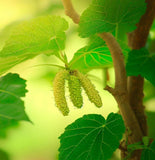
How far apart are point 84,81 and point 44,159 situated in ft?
1.81

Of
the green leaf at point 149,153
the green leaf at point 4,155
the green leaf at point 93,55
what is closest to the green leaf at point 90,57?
the green leaf at point 93,55

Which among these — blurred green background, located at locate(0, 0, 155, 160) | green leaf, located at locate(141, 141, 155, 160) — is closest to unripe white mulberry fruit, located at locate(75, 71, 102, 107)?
green leaf, located at locate(141, 141, 155, 160)

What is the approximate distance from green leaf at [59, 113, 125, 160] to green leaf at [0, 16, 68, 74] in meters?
0.11

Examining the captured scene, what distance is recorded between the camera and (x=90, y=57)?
422mm

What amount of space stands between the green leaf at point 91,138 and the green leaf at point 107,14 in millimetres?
122

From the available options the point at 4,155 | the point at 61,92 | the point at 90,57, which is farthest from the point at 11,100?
the point at 4,155

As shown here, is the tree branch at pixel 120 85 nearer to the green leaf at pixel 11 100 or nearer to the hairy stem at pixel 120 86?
the hairy stem at pixel 120 86

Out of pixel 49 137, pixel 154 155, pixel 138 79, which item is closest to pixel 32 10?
pixel 49 137

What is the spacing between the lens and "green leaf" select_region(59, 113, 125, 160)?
335mm

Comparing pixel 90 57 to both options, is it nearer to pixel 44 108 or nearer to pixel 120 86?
pixel 120 86

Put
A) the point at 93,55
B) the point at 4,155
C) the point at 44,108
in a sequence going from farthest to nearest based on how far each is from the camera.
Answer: the point at 44,108 < the point at 4,155 < the point at 93,55

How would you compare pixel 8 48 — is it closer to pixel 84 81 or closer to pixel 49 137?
pixel 84 81

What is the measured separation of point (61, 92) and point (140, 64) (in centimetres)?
12

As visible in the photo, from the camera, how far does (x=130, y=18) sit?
33cm
